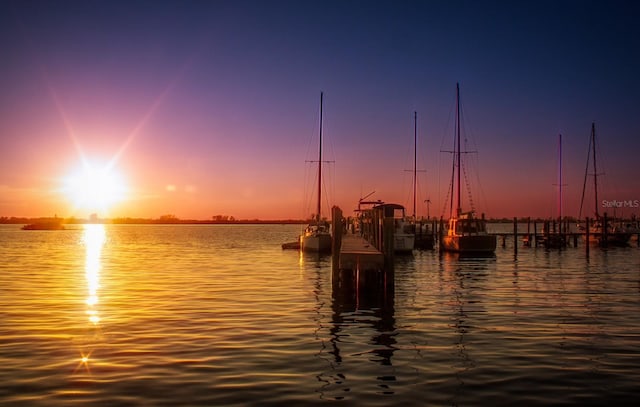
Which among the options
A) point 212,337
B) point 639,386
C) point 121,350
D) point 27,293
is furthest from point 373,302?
point 27,293

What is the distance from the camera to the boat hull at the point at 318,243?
2144 inches

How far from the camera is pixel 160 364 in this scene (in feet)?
40.4

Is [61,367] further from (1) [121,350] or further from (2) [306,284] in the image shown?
(2) [306,284]

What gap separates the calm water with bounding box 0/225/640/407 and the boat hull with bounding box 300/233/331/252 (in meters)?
25.8

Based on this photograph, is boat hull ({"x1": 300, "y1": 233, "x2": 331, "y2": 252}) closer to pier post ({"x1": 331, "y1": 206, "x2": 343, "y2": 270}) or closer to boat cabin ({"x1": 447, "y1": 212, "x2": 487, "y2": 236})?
boat cabin ({"x1": 447, "y1": 212, "x2": 487, "y2": 236})

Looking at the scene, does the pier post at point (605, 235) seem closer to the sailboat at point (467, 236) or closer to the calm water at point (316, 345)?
the sailboat at point (467, 236)

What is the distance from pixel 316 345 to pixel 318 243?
40110 mm

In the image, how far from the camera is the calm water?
34.3 ft

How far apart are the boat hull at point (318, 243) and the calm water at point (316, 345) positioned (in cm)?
2581

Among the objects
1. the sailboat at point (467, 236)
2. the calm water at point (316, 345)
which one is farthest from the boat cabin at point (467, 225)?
the calm water at point (316, 345)

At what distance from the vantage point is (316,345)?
14328 mm

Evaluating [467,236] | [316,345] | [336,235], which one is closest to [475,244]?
[467,236]

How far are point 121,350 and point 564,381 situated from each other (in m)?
9.30

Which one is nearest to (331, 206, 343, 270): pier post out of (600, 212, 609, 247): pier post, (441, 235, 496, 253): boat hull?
(441, 235, 496, 253): boat hull
